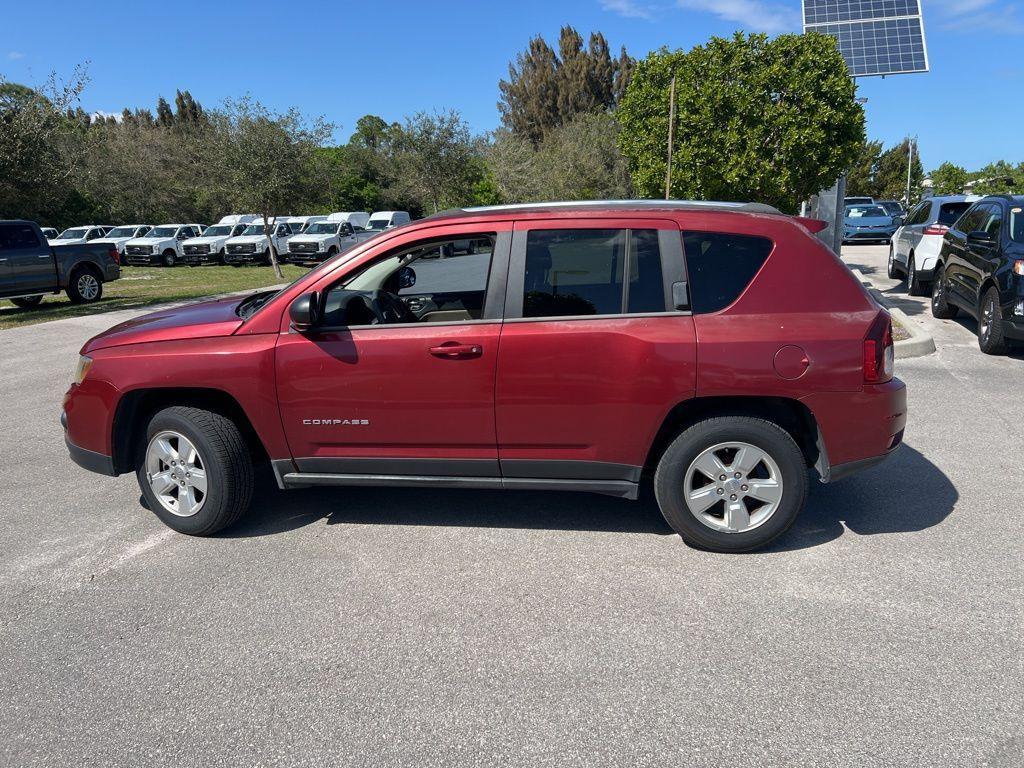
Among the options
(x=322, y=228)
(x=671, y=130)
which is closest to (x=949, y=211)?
(x=671, y=130)

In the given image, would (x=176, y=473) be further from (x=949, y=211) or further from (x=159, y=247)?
(x=159, y=247)

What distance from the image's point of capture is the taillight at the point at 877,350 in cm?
381

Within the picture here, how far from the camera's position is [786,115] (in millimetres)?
10594

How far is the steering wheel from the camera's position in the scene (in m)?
4.28

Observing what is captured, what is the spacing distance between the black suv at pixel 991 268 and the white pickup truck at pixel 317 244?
21368mm

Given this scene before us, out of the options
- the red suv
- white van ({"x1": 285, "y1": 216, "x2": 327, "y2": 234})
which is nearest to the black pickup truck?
the red suv

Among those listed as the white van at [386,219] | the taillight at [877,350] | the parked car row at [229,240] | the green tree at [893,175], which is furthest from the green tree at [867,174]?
the taillight at [877,350]

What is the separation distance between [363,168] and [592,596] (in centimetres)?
6262

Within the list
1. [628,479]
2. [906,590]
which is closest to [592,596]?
[628,479]

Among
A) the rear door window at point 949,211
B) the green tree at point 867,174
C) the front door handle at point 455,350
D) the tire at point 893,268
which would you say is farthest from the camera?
the green tree at point 867,174

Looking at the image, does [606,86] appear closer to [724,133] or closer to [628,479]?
[724,133]

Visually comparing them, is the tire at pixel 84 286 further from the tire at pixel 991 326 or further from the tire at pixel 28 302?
the tire at pixel 991 326

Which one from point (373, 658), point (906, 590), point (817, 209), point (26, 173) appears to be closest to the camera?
point (373, 658)

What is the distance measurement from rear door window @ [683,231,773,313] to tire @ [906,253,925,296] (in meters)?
10.7
